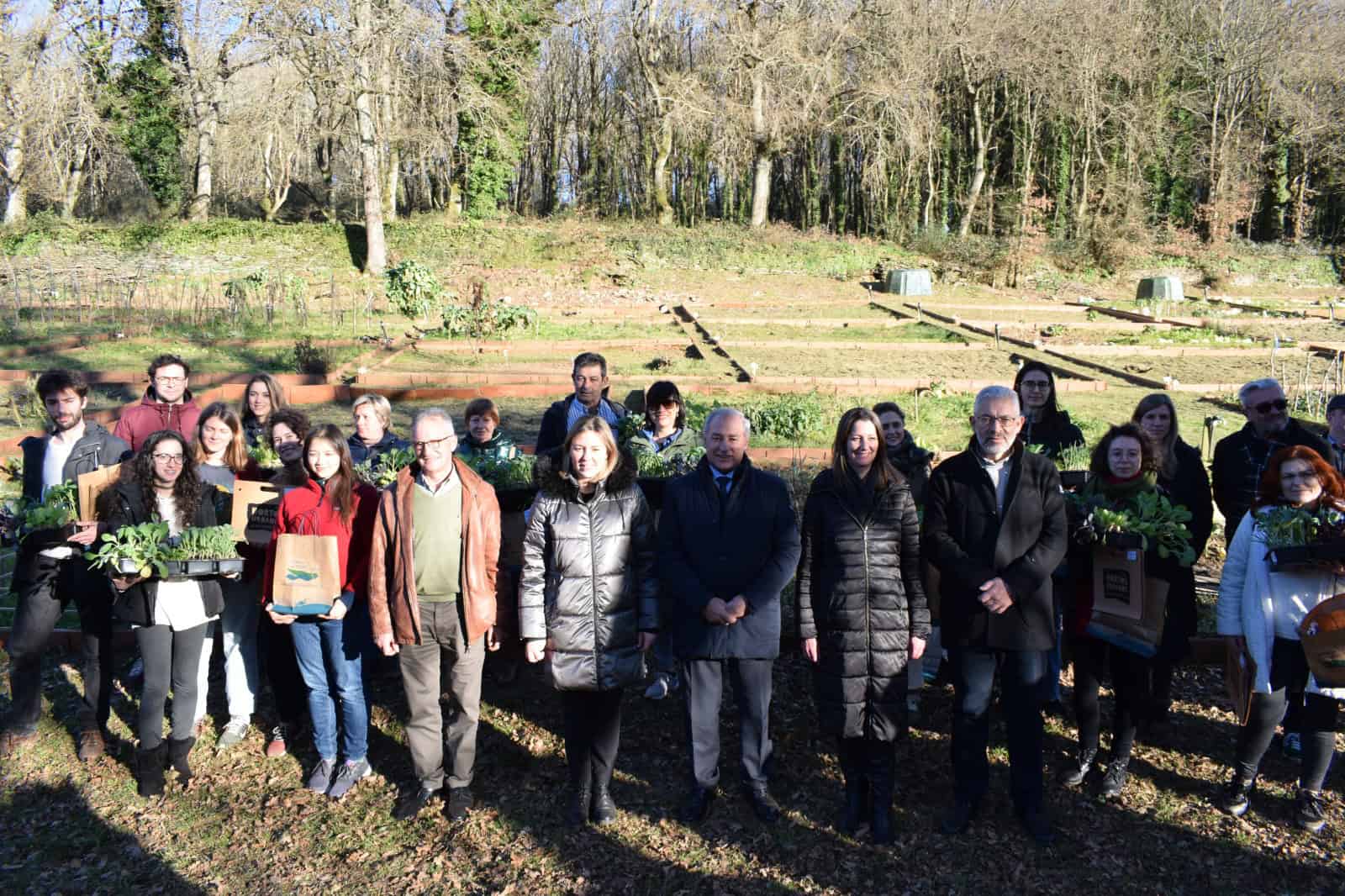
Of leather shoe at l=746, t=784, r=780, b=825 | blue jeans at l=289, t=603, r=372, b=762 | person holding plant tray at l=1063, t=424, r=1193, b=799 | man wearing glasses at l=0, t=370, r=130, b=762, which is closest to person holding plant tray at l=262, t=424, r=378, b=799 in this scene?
blue jeans at l=289, t=603, r=372, b=762

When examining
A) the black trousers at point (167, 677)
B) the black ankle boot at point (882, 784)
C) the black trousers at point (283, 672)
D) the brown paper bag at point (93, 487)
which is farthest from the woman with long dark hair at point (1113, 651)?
the brown paper bag at point (93, 487)

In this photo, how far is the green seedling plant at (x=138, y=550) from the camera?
13.3ft

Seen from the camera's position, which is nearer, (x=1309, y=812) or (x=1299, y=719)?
(x=1309, y=812)

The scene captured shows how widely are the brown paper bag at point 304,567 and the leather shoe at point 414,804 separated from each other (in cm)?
96

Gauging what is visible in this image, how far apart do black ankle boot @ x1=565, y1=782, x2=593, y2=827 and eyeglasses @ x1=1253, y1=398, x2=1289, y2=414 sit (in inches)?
156

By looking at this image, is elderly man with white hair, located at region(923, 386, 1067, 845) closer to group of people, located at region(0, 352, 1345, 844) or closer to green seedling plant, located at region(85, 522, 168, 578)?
group of people, located at region(0, 352, 1345, 844)

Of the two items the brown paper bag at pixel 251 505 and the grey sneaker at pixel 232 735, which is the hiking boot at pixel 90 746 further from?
the brown paper bag at pixel 251 505

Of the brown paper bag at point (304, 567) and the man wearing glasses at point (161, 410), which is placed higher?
the man wearing glasses at point (161, 410)

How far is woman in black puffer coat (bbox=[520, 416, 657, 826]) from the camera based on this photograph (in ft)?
12.6

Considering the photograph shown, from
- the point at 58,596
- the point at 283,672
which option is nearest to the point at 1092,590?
the point at 283,672

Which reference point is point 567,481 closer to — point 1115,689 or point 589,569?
point 589,569

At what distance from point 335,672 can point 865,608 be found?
2.38 meters

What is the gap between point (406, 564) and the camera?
3955 mm

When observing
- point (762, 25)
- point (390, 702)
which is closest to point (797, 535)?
point (390, 702)
